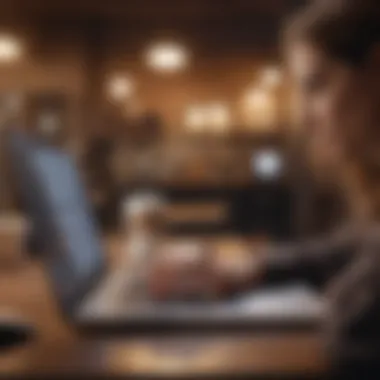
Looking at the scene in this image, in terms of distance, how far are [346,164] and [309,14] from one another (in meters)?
0.17

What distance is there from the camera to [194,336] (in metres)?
0.94

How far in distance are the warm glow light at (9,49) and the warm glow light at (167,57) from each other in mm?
143

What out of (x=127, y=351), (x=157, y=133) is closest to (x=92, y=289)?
(x=127, y=351)

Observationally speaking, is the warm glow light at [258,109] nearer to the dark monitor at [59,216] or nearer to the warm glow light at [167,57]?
the warm glow light at [167,57]

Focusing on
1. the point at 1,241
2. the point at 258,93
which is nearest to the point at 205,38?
the point at 258,93

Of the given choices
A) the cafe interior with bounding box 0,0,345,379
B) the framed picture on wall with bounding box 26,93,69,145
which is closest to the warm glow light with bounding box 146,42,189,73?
the cafe interior with bounding box 0,0,345,379

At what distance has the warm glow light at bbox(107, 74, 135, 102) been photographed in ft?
3.15

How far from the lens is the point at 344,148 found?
37.2 inches

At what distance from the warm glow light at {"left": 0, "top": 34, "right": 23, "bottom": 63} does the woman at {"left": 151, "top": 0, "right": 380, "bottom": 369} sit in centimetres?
30

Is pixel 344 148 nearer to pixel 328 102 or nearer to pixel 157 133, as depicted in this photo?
pixel 328 102

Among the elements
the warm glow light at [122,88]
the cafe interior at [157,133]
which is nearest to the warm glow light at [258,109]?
the cafe interior at [157,133]

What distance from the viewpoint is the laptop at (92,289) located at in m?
0.94

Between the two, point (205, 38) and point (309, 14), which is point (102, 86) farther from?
point (309, 14)

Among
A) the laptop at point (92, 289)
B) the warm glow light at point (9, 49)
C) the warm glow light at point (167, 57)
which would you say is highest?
the warm glow light at point (9, 49)
